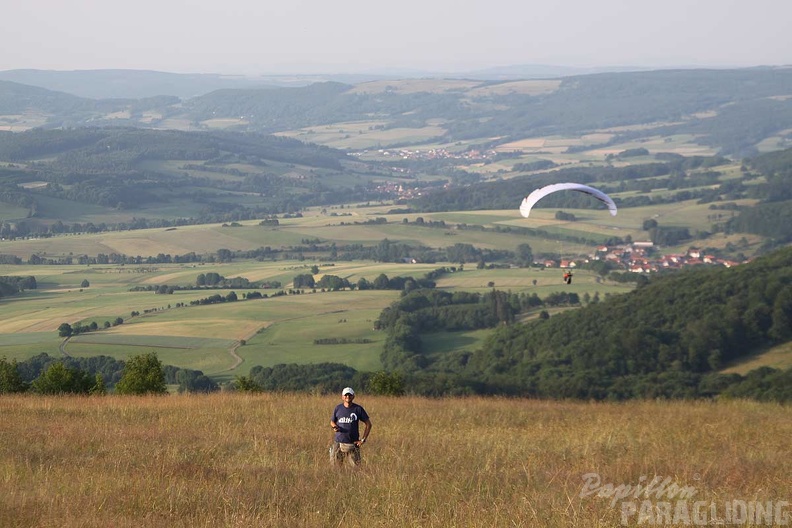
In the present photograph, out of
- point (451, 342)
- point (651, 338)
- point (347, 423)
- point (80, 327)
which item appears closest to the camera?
point (347, 423)

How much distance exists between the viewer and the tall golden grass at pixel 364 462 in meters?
9.82

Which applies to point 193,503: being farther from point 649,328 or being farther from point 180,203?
point 180,203

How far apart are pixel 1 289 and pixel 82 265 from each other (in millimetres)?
23095

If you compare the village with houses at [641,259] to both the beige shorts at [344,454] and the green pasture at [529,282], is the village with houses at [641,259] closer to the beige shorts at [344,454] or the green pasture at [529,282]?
the green pasture at [529,282]

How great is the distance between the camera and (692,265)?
10312cm

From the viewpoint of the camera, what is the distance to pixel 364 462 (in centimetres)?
1308

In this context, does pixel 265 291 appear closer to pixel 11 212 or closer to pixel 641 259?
pixel 641 259

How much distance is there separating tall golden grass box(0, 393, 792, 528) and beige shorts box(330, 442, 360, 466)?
21 cm

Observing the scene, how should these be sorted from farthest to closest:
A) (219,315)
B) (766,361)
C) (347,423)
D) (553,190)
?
(219,315), (766,361), (553,190), (347,423)

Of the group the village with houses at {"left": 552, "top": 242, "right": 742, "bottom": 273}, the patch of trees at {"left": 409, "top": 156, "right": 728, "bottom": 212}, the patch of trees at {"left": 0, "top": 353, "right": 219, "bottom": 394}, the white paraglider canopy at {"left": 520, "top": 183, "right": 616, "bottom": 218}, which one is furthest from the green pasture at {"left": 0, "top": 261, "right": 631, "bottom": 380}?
the patch of trees at {"left": 409, "top": 156, "right": 728, "bottom": 212}

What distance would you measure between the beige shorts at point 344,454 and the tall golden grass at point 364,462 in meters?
0.21

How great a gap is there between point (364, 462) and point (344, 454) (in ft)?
1.08

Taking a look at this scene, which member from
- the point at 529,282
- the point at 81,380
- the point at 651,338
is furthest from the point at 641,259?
the point at 81,380

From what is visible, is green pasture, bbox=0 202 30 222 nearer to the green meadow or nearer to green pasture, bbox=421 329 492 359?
the green meadow
